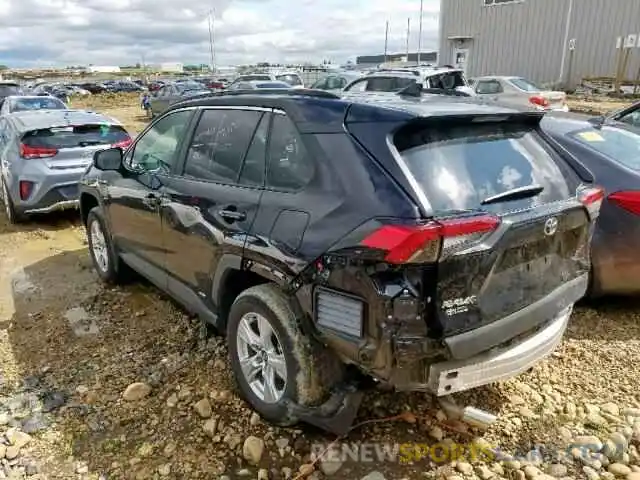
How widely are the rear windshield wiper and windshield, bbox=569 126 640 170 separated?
6.24 ft

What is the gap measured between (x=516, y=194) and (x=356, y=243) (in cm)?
86

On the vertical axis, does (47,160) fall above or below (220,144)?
below

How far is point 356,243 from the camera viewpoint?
7.65ft

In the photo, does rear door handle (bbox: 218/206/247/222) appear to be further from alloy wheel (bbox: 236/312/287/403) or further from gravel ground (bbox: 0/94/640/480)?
gravel ground (bbox: 0/94/640/480)

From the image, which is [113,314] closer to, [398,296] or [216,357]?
[216,357]

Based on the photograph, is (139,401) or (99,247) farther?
(99,247)

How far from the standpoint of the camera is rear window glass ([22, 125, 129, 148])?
290 inches

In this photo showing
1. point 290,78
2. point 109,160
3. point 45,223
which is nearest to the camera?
point 109,160

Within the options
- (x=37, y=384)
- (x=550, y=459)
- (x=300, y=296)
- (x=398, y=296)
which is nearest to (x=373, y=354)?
(x=398, y=296)

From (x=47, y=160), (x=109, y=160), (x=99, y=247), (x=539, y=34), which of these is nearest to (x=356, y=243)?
(x=109, y=160)

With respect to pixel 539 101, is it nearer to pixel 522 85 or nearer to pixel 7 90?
pixel 522 85

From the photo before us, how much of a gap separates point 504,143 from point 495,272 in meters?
0.78

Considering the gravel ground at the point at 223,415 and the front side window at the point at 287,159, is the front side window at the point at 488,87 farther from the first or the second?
the front side window at the point at 287,159

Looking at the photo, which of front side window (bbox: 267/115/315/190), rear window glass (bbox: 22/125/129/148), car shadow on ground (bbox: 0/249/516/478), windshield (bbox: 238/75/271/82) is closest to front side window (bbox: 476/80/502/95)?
windshield (bbox: 238/75/271/82)
